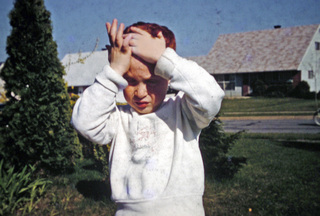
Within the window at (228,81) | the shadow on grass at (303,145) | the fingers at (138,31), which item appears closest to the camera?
the fingers at (138,31)

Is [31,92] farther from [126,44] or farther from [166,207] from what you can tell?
[166,207]

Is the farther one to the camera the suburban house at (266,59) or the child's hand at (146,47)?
the suburban house at (266,59)

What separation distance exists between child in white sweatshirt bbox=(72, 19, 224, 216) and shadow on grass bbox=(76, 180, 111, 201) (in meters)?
3.28

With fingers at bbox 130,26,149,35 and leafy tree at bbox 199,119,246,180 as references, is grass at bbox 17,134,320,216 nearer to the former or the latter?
leafy tree at bbox 199,119,246,180

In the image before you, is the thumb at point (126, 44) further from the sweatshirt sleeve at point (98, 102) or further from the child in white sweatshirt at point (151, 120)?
the sweatshirt sleeve at point (98, 102)

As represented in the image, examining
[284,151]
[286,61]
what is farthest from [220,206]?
[286,61]

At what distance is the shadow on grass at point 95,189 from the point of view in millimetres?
4941

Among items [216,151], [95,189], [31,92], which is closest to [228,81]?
[216,151]

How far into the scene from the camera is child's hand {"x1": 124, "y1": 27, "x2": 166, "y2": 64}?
167 centimetres

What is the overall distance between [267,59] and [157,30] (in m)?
33.8

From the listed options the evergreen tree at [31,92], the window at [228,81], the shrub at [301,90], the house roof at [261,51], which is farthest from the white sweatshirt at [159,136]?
the window at [228,81]

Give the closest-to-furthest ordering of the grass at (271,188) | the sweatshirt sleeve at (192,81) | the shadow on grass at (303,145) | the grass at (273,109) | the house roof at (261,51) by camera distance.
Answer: the sweatshirt sleeve at (192,81), the grass at (271,188), the shadow on grass at (303,145), the grass at (273,109), the house roof at (261,51)

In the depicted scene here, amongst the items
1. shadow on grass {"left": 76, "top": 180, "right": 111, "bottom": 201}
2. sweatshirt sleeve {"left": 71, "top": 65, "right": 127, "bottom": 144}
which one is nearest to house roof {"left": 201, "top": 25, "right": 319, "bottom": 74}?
shadow on grass {"left": 76, "top": 180, "right": 111, "bottom": 201}

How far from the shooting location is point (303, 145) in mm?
8664
